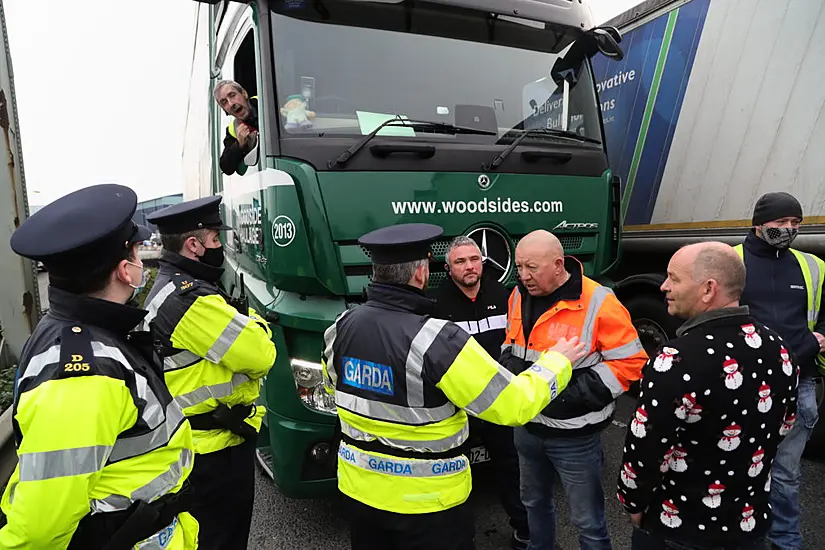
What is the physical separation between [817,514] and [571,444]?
74.3 inches

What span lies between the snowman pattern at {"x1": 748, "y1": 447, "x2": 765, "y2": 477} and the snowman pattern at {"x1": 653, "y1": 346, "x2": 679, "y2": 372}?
0.37 meters

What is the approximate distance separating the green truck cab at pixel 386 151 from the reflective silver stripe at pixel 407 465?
832 millimetres

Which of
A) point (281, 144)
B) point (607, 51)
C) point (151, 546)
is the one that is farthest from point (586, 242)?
point (151, 546)

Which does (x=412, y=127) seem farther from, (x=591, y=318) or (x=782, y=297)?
(x=782, y=297)

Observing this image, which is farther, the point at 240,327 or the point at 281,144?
the point at 281,144

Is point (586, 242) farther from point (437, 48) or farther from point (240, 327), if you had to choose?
point (240, 327)

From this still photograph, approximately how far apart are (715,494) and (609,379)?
2.02 ft

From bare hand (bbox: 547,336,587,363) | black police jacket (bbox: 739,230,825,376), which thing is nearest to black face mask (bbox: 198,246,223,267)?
bare hand (bbox: 547,336,587,363)

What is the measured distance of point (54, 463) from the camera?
1.05m

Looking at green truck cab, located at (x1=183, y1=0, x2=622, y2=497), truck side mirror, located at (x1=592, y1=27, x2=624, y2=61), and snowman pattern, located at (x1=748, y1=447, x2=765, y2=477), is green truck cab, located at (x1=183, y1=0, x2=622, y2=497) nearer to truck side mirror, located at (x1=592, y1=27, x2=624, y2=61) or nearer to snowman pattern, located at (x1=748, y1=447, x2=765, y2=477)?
truck side mirror, located at (x1=592, y1=27, x2=624, y2=61)

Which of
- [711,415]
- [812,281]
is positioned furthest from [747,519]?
[812,281]

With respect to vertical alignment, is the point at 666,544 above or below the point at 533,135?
below

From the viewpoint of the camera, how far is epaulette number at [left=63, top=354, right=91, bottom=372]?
43.2 inches

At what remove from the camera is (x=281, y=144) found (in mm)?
2654
